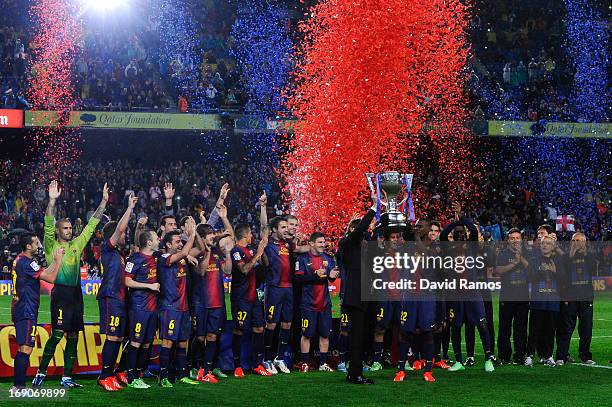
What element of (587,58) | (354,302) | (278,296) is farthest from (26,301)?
(587,58)

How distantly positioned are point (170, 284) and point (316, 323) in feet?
8.05

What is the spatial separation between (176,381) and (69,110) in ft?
70.3

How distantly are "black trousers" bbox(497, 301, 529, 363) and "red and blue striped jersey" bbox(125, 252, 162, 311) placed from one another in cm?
537

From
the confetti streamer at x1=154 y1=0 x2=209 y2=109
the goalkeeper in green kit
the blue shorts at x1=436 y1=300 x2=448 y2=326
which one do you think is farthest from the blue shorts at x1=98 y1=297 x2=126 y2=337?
the confetti streamer at x1=154 y1=0 x2=209 y2=109

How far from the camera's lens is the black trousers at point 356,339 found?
1215cm

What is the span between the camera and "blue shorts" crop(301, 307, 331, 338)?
13375 mm

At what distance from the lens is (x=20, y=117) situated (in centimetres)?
3148

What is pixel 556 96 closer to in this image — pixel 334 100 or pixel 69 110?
pixel 334 100

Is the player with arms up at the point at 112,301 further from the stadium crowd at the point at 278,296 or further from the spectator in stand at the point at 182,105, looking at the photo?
the spectator in stand at the point at 182,105

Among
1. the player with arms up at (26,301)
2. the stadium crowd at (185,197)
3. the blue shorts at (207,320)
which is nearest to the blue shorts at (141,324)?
the blue shorts at (207,320)

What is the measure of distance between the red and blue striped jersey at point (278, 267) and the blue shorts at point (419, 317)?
170 centimetres

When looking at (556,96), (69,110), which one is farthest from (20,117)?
(556,96)

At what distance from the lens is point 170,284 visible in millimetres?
11938

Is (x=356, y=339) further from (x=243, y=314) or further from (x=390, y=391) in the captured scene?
(x=243, y=314)
